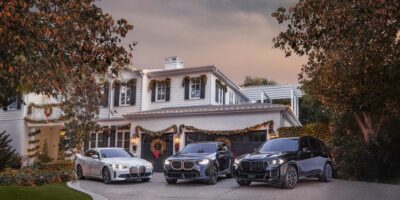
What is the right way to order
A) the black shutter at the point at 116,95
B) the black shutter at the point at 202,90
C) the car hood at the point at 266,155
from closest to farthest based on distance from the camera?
the car hood at the point at 266,155 < the black shutter at the point at 202,90 < the black shutter at the point at 116,95

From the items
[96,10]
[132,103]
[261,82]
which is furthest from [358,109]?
[261,82]

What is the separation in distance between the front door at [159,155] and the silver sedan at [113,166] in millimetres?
7382

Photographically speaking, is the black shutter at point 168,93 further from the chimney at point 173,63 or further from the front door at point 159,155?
the front door at point 159,155

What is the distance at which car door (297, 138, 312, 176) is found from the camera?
1565 centimetres

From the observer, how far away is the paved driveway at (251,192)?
13.6 metres

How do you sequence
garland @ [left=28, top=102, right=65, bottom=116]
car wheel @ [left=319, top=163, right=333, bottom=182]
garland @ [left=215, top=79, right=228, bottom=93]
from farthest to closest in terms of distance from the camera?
garland @ [left=28, top=102, right=65, bottom=116] < garland @ [left=215, top=79, right=228, bottom=93] < car wheel @ [left=319, top=163, right=333, bottom=182]

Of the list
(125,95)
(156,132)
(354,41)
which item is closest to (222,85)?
(156,132)

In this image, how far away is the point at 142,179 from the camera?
2011 cm

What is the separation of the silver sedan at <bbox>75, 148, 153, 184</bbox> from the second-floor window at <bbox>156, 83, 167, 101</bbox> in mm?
10759

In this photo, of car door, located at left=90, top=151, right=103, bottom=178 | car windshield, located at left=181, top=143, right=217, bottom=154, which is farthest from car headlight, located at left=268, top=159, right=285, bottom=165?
car door, located at left=90, top=151, right=103, bottom=178

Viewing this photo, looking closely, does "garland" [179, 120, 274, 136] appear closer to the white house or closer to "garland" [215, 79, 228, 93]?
the white house

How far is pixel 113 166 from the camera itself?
19219 millimetres

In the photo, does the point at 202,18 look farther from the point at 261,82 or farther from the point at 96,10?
the point at 261,82

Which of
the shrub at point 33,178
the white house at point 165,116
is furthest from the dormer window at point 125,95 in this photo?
the shrub at point 33,178
